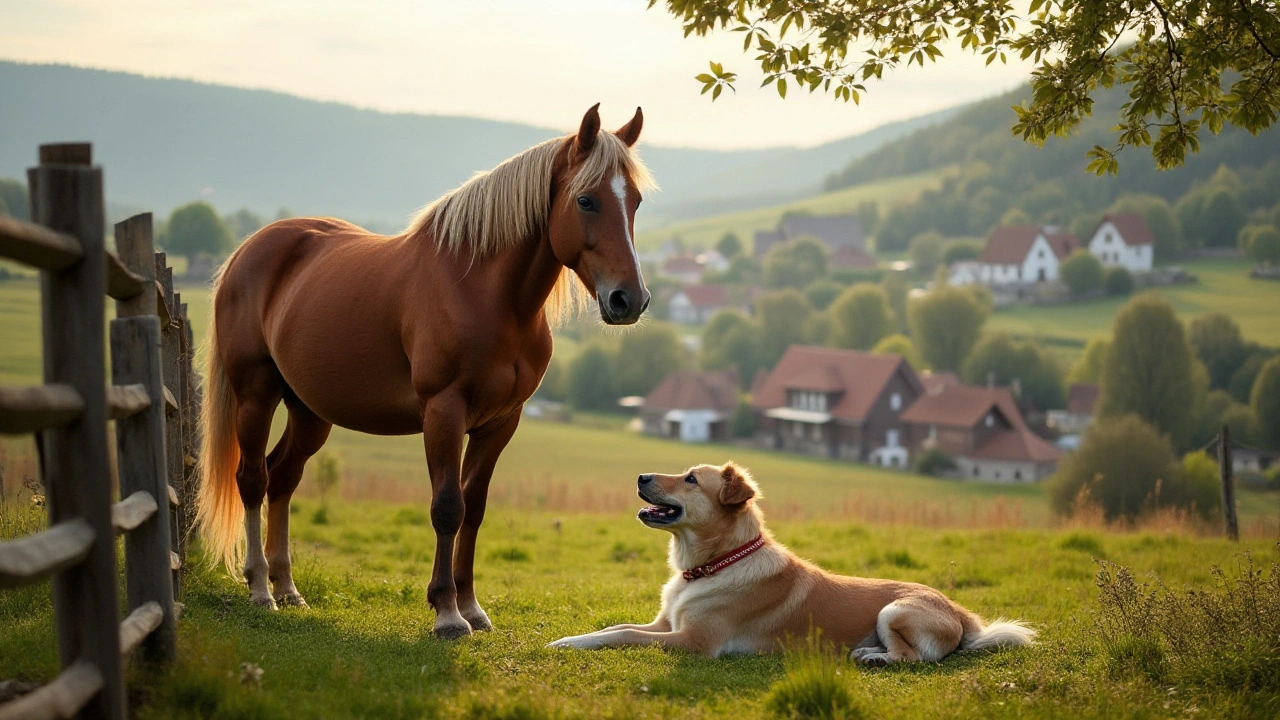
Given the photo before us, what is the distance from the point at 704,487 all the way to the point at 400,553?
6.44m

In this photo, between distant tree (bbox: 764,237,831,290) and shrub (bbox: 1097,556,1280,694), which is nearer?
shrub (bbox: 1097,556,1280,694)

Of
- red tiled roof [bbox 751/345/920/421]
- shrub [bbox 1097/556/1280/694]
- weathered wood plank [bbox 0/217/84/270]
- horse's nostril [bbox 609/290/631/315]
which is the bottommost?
red tiled roof [bbox 751/345/920/421]

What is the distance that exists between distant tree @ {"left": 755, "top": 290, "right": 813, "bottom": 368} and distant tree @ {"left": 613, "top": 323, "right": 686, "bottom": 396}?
12.0 m

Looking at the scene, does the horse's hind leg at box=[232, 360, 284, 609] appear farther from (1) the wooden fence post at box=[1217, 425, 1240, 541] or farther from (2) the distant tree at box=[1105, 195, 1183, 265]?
(2) the distant tree at box=[1105, 195, 1183, 265]

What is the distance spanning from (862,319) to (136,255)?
100m

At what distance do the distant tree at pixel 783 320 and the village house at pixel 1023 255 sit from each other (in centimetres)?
2764

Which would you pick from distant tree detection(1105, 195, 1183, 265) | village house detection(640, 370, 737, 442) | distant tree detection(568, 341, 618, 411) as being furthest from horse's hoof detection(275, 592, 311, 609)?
distant tree detection(1105, 195, 1183, 265)

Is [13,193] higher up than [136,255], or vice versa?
[13,193]

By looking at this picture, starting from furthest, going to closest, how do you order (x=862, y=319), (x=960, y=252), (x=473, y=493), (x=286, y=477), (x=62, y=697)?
(x=960, y=252) → (x=862, y=319) → (x=286, y=477) → (x=473, y=493) → (x=62, y=697)

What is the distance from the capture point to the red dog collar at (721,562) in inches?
276

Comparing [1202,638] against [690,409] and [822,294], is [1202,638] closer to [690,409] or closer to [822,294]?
[690,409]

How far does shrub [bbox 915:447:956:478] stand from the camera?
210ft

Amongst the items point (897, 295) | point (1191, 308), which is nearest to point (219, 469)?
point (1191, 308)

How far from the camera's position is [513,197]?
6.68 m
